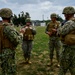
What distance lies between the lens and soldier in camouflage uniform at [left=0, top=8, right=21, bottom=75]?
7.23 m

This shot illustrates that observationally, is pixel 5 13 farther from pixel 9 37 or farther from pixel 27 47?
pixel 27 47

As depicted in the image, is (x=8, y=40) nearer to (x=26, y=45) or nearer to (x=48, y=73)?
(x=48, y=73)

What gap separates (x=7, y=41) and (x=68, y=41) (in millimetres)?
1553

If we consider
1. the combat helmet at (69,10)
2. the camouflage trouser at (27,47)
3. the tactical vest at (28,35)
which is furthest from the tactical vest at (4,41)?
the camouflage trouser at (27,47)

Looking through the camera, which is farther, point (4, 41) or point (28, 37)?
point (28, 37)

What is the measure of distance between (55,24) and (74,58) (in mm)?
3920

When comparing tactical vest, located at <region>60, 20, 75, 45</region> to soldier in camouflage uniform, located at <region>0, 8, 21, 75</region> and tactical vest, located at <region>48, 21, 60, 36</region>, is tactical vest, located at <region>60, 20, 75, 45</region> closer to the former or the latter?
soldier in camouflage uniform, located at <region>0, 8, 21, 75</region>

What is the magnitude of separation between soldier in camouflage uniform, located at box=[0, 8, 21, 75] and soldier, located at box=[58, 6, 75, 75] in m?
1.18

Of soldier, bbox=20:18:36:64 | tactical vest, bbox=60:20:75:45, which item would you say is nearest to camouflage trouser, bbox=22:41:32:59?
soldier, bbox=20:18:36:64

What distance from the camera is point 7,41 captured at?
733 cm

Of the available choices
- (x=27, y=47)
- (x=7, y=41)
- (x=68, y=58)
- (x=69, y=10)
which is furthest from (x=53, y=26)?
(x=7, y=41)

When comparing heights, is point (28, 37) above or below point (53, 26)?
below

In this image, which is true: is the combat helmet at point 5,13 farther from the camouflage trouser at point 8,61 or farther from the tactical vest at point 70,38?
the tactical vest at point 70,38

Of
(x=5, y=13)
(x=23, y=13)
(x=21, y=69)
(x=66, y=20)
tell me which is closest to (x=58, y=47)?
(x=21, y=69)
